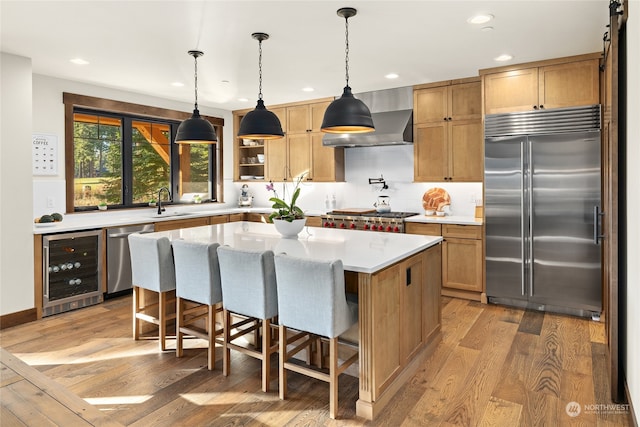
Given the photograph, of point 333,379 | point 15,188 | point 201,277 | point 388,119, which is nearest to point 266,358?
point 333,379

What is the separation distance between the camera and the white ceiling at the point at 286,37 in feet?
9.71

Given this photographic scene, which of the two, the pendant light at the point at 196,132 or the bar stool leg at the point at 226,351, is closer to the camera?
the bar stool leg at the point at 226,351

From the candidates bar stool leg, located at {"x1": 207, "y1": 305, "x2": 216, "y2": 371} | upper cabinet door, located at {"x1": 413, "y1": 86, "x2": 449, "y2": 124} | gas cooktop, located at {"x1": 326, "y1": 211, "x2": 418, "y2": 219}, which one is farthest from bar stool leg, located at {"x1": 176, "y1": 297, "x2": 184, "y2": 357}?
upper cabinet door, located at {"x1": 413, "y1": 86, "x2": 449, "y2": 124}

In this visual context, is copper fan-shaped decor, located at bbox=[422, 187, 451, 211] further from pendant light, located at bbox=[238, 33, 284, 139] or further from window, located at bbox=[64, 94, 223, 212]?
window, located at bbox=[64, 94, 223, 212]

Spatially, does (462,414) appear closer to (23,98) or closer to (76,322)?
(76,322)

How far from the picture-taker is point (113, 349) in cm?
339

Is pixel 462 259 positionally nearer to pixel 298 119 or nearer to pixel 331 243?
pixel 331 243

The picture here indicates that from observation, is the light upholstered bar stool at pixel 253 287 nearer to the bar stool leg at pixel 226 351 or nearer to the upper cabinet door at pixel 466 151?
the bar stool leg at pixel 226 351

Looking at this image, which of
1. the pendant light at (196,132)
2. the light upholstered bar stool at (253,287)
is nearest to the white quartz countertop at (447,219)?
the pendant light at (196,132)

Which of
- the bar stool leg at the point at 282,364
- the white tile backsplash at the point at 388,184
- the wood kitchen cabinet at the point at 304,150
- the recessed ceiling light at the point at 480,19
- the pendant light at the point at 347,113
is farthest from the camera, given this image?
the wood kitchen cabinet at the point at 304,150

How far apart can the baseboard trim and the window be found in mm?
1297

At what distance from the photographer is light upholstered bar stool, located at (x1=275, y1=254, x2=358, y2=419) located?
7.79 feet

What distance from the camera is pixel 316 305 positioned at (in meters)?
2.42
